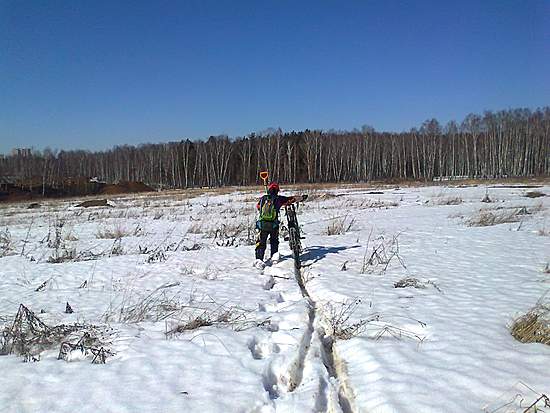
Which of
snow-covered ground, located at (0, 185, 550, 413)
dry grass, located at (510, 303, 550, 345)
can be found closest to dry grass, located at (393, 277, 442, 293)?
snow-covered ground, located at (0, 185, 550, 413)

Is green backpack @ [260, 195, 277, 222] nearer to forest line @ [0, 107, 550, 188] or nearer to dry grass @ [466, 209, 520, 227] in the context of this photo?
dry grass @ [466, 209, 520, 227]

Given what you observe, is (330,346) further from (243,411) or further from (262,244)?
(262,244)

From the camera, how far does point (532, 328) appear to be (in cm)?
412

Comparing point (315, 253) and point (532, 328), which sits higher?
point (532, 328)

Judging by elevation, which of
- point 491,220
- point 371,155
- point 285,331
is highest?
point 371,155

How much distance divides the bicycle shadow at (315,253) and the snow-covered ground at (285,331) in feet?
0.25

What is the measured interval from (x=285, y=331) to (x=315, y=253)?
198 inches

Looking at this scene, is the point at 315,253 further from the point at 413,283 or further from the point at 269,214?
the point at 413,283

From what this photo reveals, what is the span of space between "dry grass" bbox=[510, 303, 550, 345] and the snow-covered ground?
128 millimetres

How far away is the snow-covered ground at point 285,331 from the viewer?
3241 mm

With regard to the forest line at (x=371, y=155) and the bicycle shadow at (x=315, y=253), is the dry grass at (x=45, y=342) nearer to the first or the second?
the bicycle shadow at (x=315, y=253)

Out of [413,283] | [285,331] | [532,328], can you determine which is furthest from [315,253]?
[532,328]

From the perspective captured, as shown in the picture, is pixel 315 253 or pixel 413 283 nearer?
pixel 413 283

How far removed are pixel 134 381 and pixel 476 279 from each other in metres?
5.67
